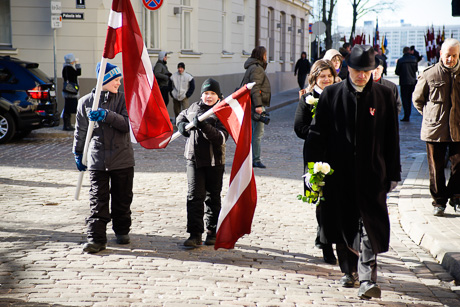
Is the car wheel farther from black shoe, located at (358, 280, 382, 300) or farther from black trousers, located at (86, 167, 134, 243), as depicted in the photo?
black shoe, located at (358, 280, 382, 300)

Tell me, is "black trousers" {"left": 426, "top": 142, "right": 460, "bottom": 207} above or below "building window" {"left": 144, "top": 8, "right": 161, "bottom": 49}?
below

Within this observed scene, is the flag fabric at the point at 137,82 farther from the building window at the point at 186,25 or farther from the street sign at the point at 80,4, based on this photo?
the building window at the point at 186,25

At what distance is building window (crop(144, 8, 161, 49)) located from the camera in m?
21.5

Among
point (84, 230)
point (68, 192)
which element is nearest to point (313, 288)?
point (84, 230)

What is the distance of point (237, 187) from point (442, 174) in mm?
3086

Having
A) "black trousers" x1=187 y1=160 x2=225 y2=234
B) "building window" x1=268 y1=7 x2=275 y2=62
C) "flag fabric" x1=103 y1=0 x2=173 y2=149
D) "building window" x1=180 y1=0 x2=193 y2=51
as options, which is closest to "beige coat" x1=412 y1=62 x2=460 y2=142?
"black trousers" x1=187 y1=160 x2=225 y2=234

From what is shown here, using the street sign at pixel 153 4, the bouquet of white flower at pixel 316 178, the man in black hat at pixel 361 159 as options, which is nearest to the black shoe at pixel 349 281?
the man in black hat at pixel 361 159

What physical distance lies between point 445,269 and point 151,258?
104 inches

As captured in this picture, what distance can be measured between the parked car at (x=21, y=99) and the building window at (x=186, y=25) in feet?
26.7

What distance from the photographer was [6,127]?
15.0 meters

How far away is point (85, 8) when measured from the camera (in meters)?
19.5

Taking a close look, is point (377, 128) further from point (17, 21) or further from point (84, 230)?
point (17, 21)

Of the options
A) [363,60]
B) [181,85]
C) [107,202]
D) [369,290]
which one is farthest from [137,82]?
[181,85]

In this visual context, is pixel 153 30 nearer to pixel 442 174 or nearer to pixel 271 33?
pixel 271 33
